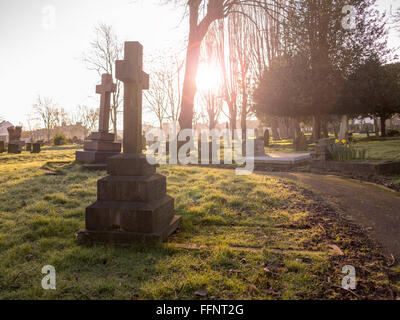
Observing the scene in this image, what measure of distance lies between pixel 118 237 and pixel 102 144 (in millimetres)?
6709

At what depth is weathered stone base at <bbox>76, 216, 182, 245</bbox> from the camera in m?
3.03

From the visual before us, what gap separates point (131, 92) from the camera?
3.62 meters

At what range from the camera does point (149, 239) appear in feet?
9.93

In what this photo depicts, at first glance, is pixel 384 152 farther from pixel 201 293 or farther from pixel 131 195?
pixel 201 293

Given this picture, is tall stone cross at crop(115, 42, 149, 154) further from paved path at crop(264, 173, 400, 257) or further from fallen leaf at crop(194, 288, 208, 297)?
paved path at crop(264, 173, 400, 257)

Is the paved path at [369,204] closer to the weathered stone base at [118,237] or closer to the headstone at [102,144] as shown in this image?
the weathered stone base at [118,237]

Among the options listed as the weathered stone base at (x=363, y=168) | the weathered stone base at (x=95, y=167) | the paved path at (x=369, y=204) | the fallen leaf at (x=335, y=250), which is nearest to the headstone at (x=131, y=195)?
the fallen leaf at (x=335, y=250)

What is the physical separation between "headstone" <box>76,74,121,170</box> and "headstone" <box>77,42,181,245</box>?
500 cm

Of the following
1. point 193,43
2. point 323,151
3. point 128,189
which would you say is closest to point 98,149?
point 128,189

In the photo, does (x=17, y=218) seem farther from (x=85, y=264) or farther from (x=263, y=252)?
(x=263, y=252)

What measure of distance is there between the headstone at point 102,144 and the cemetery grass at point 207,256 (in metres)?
3.94

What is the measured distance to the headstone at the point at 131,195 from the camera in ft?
10.2

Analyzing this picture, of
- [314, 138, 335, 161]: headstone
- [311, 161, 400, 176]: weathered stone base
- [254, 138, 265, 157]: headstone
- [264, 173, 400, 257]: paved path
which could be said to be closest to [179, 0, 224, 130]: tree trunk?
[254, 138, 265, 157]: headstone

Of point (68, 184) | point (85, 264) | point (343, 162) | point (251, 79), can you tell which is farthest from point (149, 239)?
point (251, 79)
